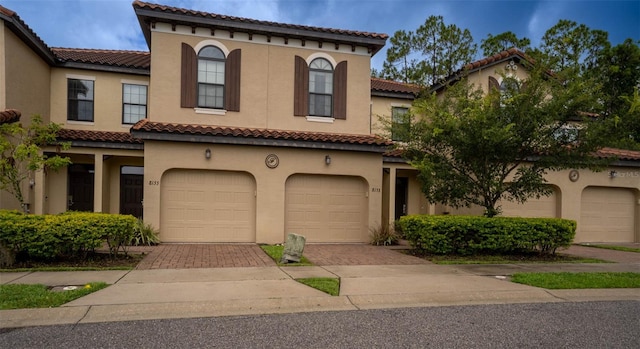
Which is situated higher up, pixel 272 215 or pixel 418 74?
pixel 418 74

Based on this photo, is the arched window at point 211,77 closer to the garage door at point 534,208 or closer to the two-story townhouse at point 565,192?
the two-story townhouse at point 565,192

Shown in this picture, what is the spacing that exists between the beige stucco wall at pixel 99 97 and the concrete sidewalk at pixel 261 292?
29.6 feet

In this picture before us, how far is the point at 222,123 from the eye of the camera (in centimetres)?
1370

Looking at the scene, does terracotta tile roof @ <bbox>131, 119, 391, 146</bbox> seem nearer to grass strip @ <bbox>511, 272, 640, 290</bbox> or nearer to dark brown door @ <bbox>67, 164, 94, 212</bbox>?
dark brown door @ <bbox>67, 164, 94, 212</bbox>

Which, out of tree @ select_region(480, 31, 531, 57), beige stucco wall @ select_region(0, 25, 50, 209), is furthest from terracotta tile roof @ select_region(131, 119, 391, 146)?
tree @ select_region(480, 31, 531, 57)

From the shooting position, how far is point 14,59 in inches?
509

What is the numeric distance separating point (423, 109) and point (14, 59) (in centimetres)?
1200

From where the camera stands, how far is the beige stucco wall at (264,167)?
12.7m

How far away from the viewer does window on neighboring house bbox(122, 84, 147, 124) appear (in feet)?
52.4

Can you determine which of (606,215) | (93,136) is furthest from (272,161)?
(606,215)

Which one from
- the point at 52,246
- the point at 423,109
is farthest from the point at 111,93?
the point at 423,109

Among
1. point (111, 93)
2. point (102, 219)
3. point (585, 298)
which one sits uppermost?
point (111, 93)

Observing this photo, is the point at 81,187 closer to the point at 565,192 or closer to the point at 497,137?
the point at 497,137

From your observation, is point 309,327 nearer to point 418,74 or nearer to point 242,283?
point 242,283
